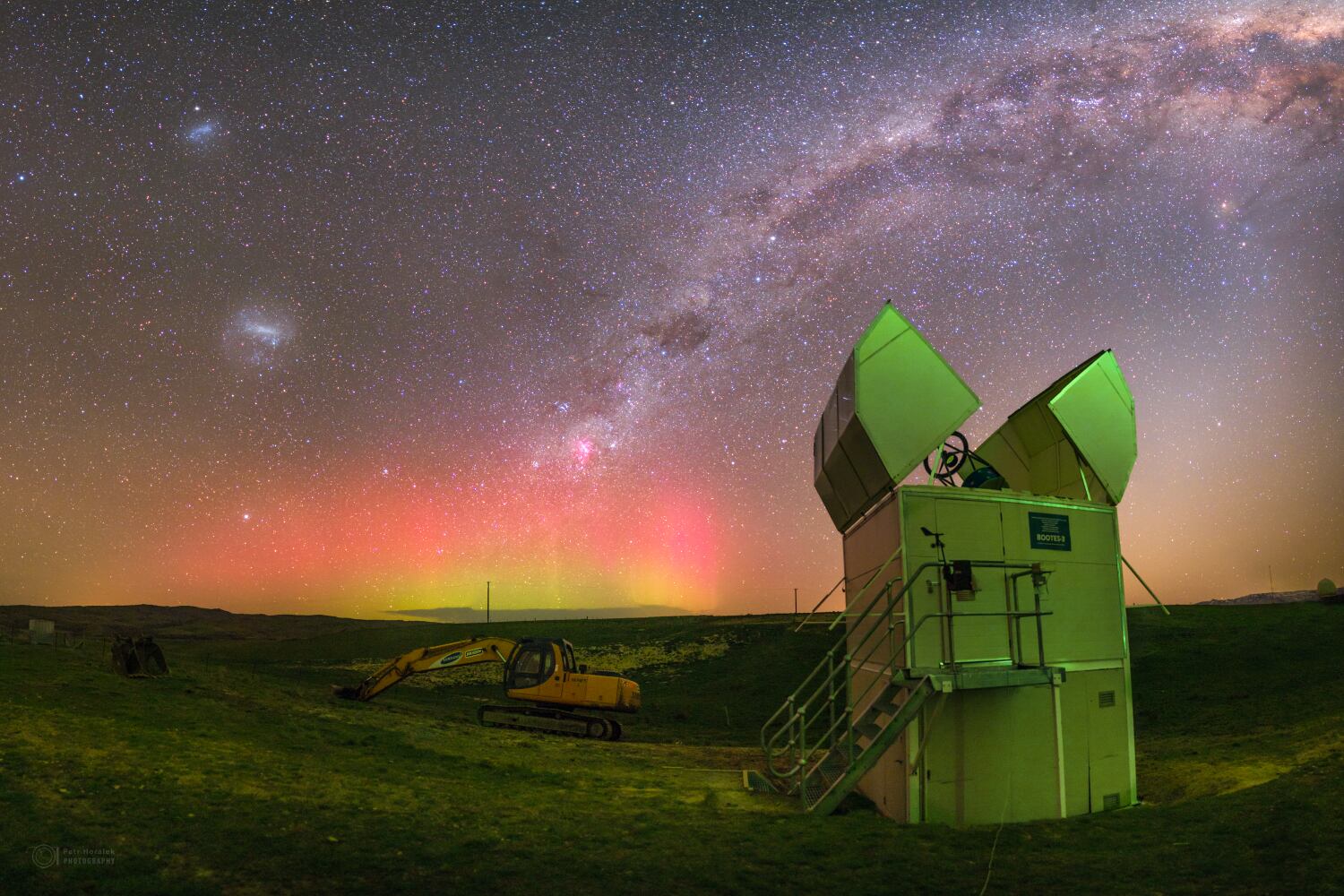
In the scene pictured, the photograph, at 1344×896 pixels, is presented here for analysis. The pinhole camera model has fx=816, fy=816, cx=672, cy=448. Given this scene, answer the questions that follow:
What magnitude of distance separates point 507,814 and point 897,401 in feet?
29.4

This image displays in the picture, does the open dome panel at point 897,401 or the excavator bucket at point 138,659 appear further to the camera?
the excavator bucket at point 138,659

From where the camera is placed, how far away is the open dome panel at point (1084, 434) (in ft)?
48.1

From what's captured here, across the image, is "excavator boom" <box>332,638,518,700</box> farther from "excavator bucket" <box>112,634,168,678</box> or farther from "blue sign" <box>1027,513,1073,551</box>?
"blue sign" <box>1027,513,1073,551</box>

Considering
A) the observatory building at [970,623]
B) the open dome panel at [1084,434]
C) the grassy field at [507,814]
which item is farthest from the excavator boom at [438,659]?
the open dome panel at [1084,434]

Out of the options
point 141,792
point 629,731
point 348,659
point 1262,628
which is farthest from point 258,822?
point 348,659

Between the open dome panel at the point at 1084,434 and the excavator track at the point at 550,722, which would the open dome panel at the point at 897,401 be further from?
the excavator track at the point at 550,722

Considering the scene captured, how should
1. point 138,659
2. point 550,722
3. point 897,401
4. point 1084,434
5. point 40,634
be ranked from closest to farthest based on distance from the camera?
1. point 897,401
2. point 1084,434
3. point 138,659
4. point 550,722
5. point 40,634

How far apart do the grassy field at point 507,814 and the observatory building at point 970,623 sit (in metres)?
0.76

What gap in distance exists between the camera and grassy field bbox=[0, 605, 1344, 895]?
9180 millimetres

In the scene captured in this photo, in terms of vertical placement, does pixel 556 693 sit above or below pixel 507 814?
below

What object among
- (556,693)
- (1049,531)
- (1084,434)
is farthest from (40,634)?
(1084,434)

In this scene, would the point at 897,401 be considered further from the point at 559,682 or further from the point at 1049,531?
the point at 559,682

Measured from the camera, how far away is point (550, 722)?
2583 centimetres

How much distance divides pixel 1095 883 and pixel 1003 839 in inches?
78.5
